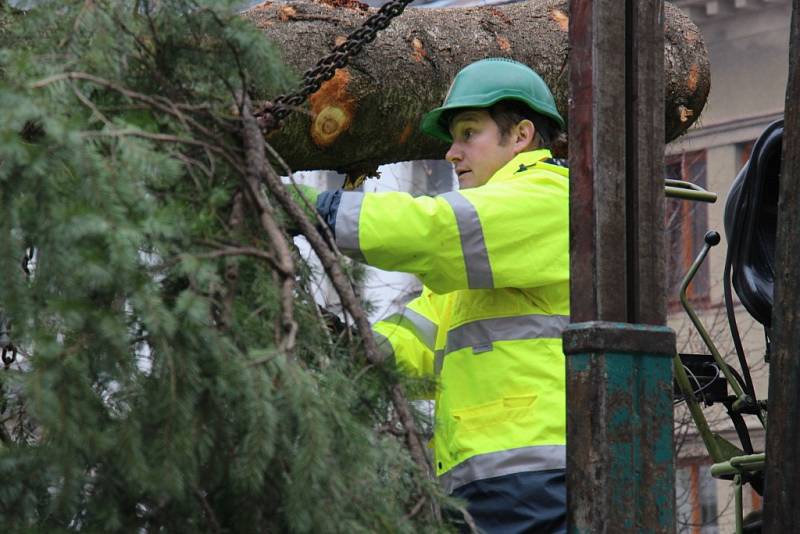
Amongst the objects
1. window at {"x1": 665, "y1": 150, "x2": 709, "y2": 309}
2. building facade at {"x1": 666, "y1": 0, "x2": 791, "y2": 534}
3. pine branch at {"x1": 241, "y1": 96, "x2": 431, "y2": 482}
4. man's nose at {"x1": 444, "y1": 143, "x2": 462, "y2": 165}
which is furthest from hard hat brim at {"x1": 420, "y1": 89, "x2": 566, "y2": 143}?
building facade at {"x1": 666, "y1": 0, "x2": 791, "y2": 534}

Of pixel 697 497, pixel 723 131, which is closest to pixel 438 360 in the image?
pixel 697 497

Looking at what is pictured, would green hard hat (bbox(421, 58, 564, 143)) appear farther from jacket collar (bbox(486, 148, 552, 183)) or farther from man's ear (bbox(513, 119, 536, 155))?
jacket collar (bbox(486, 148, 552, 183))

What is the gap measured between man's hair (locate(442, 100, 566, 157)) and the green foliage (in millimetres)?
1550

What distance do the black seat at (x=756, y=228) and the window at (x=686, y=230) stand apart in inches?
415

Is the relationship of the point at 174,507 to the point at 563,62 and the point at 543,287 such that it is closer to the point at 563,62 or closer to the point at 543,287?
the point at 543,287

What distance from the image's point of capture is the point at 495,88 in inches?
174

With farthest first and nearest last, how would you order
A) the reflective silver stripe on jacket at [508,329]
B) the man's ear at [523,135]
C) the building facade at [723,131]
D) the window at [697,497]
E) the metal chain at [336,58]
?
the building facade at [723,131] < the window at [697,497] < the man's ear at [523,135] < the reflective silver stripe on jacket at [508,329] < the metal chain at [336,58]

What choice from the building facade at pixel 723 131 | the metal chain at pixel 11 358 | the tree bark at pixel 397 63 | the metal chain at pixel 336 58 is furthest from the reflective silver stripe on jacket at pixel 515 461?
the building facade at pixel 723 131

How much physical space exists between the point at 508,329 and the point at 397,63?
4.83 feet

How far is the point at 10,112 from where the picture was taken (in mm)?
2646

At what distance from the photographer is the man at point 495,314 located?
379 cm

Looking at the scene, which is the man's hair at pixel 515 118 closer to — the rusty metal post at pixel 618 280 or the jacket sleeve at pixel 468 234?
the jacket sleeve at pixel 468 234

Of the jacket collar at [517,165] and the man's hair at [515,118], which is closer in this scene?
the jacket collar at [517,165]

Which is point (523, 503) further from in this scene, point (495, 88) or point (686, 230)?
point (686, 230)
